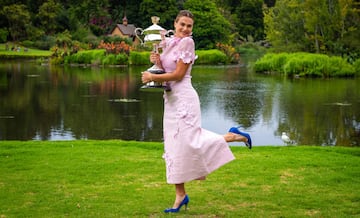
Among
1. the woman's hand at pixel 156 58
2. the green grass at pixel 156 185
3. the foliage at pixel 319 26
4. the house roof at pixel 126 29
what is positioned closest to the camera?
the woman's hand at pixel 156 58

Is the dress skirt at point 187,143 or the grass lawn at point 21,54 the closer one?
the dress skirt at point 187,143

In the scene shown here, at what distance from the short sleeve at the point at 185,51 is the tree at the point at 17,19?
52.7 meters

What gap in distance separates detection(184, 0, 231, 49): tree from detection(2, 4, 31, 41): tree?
606 inches

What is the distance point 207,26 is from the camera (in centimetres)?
5606

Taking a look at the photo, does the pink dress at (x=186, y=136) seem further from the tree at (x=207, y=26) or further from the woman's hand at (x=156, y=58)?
the tree at (x=207, y=26)

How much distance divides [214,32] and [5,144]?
47.5m

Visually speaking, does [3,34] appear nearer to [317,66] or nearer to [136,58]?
[136,58]

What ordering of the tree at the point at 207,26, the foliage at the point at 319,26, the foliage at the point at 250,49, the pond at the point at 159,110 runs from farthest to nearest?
1. the foliage at the point at 250,49
2. the tree at the point at 207,26
3. the foliage at the point at 319,26
4. the pond at the point at 159,110

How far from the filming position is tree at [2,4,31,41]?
54.9m

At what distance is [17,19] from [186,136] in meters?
53.3

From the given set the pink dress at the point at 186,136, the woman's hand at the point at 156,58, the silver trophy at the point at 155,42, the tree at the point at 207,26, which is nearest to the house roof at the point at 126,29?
the tree at the point at 207,26

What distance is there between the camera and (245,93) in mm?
22562

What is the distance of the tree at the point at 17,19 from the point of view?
54.9m

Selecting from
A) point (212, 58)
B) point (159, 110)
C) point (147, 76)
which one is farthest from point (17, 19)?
point (147, 76)
